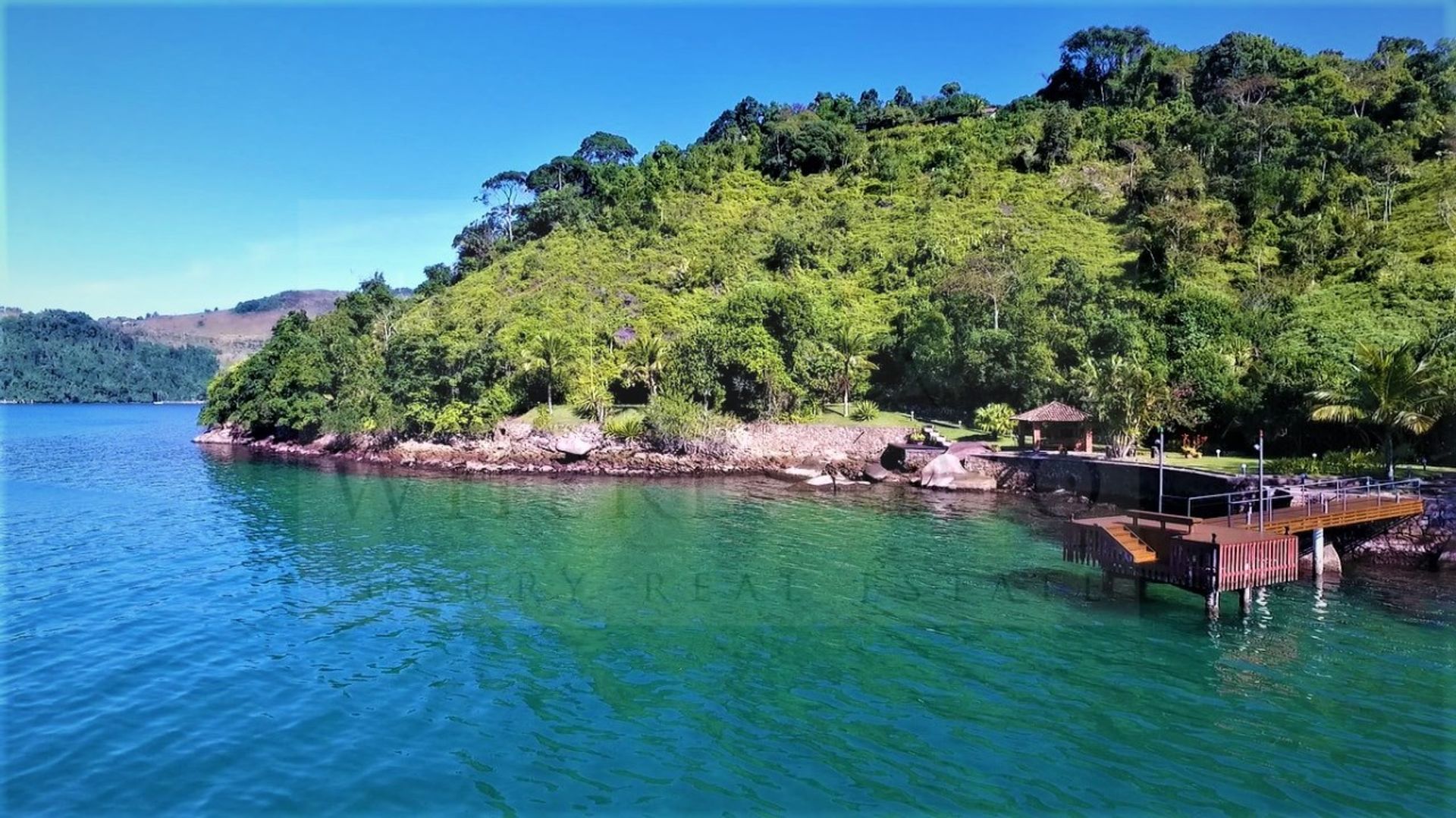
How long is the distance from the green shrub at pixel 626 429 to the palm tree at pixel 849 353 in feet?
48.6

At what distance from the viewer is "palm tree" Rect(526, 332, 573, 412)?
57188 mm

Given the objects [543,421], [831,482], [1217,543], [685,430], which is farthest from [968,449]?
[543,421]

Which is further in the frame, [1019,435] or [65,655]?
[1019,435]

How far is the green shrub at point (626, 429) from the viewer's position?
52.9 meters

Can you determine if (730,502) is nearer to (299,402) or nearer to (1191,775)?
(1191,775)

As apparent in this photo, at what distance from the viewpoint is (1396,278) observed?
4994 cm

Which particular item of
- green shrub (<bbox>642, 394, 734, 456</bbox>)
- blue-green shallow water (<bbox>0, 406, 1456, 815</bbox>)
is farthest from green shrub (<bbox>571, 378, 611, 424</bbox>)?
blue-green shallow water (<bbox>0, 406, 1456, 815</bbox>)

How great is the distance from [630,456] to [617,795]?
39.7m

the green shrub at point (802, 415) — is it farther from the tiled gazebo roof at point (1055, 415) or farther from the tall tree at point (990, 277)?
the tiled gazebo roof at point (1055, 415)

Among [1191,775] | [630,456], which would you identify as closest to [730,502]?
[630,456]

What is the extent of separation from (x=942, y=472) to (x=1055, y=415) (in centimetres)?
718

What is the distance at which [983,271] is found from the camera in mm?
61281

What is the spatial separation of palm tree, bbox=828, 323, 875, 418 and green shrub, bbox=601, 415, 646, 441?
1482cm

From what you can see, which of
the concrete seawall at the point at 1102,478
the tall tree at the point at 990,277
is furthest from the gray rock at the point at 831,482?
the tall tree at the point at 990,277
